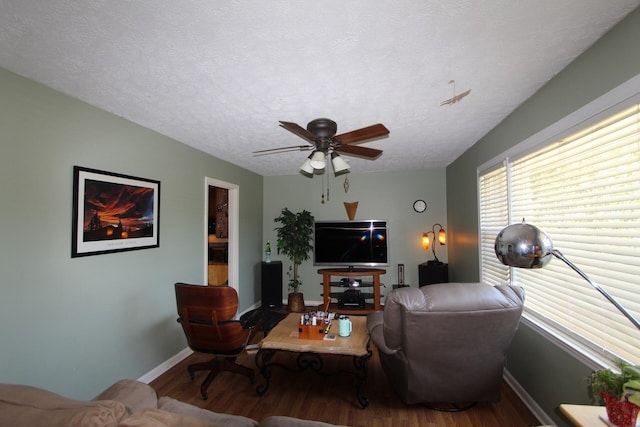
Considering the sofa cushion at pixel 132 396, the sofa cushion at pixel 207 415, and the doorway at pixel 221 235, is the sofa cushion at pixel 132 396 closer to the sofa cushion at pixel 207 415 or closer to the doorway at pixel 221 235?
the sofa cushion at pixel 207 415

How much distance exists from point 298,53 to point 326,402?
266 cm

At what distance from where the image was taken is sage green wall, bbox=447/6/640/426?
1387 mm

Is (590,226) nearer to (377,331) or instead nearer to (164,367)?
(377,331)

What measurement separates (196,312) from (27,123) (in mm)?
1796

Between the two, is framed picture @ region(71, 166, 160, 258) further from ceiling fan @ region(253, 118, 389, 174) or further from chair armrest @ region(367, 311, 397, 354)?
chair armrest @ region(367, 311, 397, 354)

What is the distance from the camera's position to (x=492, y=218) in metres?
2.98

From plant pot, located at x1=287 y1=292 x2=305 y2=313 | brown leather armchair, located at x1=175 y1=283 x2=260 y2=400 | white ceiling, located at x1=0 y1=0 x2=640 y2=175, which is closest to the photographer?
white ceiling, located at x1=0 y1=0 x2=640 y2=175

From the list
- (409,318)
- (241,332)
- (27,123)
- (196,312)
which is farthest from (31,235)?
(409,318)

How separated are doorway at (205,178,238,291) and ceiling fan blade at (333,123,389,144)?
230 centimetres

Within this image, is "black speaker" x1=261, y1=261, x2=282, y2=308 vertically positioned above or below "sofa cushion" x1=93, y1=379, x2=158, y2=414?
below

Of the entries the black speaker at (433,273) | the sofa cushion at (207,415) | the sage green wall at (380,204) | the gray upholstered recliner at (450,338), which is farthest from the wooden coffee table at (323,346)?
the sage green wall at (380,204)

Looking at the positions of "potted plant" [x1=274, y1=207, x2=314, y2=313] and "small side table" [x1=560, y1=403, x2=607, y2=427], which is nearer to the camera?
"small side table" [x1=560, y1=403, x2=607, y2=427]

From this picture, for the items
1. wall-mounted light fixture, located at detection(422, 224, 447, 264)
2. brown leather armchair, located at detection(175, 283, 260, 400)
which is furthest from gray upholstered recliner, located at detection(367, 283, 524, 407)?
wall-mounted light fixture, located at detection(422, 224, 447, 264)

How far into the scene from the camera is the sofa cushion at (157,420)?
767 mm
